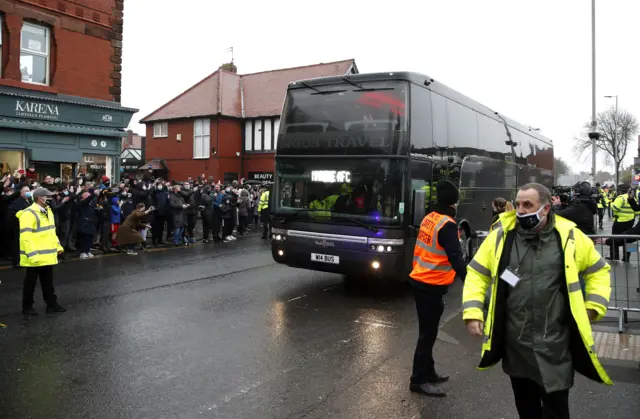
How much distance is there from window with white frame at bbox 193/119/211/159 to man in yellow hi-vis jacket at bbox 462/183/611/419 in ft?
114

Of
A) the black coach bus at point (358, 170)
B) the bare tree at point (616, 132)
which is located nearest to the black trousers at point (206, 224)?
the black coach bus at point (358, 170)

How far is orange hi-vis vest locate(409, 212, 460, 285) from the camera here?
5.07m

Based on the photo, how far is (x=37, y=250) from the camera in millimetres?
7707

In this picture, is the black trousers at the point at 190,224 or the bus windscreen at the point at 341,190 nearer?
the bus windscreen at the point at 341,190

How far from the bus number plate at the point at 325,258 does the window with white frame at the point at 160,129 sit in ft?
107

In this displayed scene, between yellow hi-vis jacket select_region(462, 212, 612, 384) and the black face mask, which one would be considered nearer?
yellow hi-vis jacket select_region(462, 212, 612, 384)

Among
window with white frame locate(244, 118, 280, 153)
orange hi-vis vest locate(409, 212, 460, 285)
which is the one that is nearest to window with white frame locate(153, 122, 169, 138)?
window with white frame locate(244, 118, 280, 153)

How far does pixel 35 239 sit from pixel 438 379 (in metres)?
6.04

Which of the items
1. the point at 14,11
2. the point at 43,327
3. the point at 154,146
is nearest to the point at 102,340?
the point at 43,327

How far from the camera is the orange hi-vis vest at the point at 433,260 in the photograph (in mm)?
5070

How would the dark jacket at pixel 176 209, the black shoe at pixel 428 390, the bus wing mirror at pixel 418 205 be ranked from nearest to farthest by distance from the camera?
the black shoe at pixel 428 390, the bus wing mirror at pixel 418 205, the dark jacket at pixel 176 209

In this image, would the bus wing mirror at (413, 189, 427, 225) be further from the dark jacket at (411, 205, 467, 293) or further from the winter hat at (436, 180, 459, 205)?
the dark jacket at (411, 205, 467, 293)

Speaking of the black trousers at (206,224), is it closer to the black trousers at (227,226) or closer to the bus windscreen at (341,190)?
the black trousers at (227,226)

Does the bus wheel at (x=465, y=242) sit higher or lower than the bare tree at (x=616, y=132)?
lower
